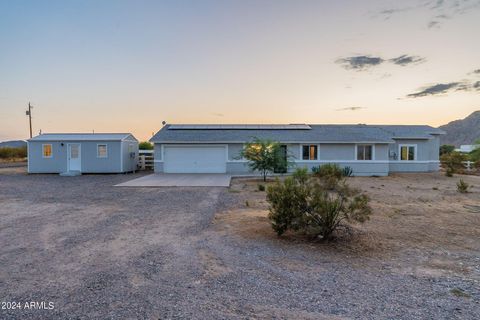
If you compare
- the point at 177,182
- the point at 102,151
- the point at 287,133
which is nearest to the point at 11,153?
the point at 102,151

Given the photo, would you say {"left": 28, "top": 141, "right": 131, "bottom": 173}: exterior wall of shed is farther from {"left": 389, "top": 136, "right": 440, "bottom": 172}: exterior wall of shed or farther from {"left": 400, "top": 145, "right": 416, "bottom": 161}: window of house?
{"left": 400, "top": 145, "right": 416, "bottom": 161}: window of house

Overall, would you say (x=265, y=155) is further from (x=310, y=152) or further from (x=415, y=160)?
(x=415, y=160)

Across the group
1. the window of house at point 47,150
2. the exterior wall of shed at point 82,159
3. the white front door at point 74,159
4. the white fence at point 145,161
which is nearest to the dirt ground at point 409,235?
the exterior wall of shed at point 82,159

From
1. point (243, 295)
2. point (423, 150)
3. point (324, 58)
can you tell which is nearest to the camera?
point (243, 295)

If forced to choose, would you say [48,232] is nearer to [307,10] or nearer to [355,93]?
[307,10]

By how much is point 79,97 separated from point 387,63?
843 inches

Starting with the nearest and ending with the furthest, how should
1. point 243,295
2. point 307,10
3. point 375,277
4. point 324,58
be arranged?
point 243,295 → point 375,277 → point 307,10 → point 324,58

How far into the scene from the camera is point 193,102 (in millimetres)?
23281

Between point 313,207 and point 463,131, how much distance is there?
362 feet

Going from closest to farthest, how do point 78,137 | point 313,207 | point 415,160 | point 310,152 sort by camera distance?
point 313,207 → point 310,152 → point 78,137 → point 415,160

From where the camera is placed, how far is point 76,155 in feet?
72.0

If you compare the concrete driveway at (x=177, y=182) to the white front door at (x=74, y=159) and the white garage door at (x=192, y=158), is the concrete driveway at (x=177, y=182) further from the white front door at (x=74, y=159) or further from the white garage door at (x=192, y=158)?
the white front door at (x=74, y=159)

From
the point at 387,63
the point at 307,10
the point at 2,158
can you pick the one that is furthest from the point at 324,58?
the point at 2,158

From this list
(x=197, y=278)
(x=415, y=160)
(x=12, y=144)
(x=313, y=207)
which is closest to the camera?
(x=197, y=278)
